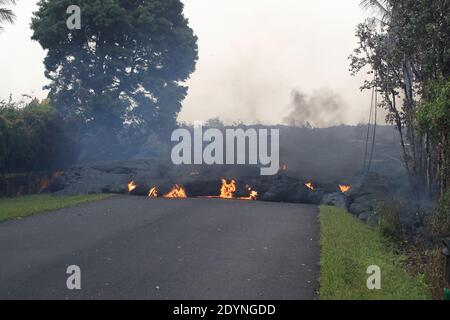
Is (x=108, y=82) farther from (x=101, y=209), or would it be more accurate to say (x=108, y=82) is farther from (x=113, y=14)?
(x=101, y=209)

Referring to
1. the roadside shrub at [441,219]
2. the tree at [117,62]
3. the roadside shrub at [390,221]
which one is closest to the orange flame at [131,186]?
the tree at [117,62]

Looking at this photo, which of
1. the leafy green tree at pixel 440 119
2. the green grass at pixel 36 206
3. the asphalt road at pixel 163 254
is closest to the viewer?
the asphalt road at pixel 163 254

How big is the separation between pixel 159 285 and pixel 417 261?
5.76 metres

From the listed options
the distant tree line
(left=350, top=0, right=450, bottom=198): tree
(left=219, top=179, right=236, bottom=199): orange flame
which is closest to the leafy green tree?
(left=350, top=0, right=450, bottom=198): tree

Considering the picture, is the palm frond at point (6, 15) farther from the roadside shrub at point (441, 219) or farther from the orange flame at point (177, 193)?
the roadside shrub at point (441, 219)

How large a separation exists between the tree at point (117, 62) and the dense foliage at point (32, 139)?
2033 millimetres

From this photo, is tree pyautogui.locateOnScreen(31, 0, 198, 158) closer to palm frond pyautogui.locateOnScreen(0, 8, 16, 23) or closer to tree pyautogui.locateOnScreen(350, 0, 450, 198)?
palm frond pyautogui.locateOnScreen(0, 8, 16, 23)

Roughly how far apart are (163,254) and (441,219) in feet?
22.6

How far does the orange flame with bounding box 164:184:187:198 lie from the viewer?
2291 cm

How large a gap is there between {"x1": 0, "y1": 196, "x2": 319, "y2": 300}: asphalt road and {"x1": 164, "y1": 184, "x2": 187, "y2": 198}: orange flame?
5390mm

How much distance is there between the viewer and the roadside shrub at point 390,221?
43.2 feet

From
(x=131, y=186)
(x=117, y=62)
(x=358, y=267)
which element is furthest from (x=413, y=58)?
(x=117, y=62)

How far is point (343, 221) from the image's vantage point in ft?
50.8
